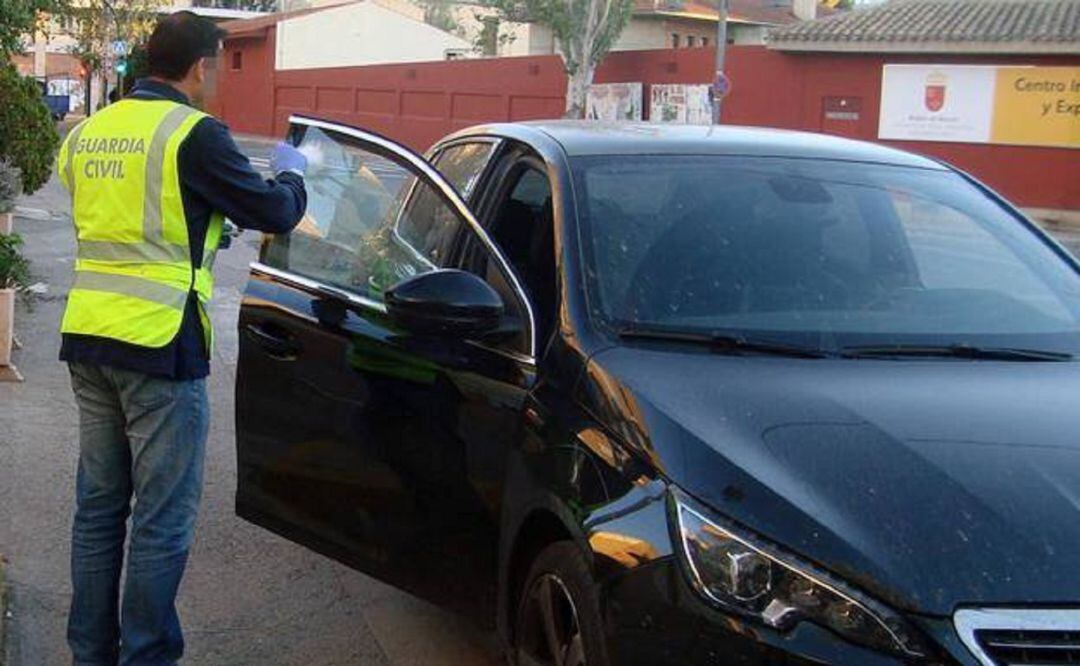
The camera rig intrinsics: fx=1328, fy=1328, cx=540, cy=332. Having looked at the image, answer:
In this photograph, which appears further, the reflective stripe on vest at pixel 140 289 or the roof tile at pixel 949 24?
the roof tile at pixel 949 24

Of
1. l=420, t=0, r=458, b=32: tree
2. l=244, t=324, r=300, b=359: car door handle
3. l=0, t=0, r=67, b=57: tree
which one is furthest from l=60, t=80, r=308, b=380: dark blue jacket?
l=420, t=0, r=458, b=32: tree

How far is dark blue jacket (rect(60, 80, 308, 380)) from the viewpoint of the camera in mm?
3430

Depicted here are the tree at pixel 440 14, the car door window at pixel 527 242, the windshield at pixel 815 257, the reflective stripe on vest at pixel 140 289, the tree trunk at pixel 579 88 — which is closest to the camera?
the reflective stripe on vest at pixel 140 289

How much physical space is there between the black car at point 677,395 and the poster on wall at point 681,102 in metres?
32.3

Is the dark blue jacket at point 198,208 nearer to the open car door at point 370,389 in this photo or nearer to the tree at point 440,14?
the open car door at point 370,389

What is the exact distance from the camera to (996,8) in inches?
1324

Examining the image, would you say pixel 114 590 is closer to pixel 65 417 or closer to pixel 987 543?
pixel 987 543

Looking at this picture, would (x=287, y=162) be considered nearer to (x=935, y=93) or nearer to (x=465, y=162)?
(x=465, y=162)

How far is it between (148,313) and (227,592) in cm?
181

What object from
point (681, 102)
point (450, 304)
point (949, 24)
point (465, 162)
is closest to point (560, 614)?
point (450, 304)

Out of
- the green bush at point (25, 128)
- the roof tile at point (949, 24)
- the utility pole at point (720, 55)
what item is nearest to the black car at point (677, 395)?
the green bush at point (25, 128)

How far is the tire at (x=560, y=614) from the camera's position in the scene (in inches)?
114

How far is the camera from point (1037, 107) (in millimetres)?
29703

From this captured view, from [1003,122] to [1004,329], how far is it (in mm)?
28610
